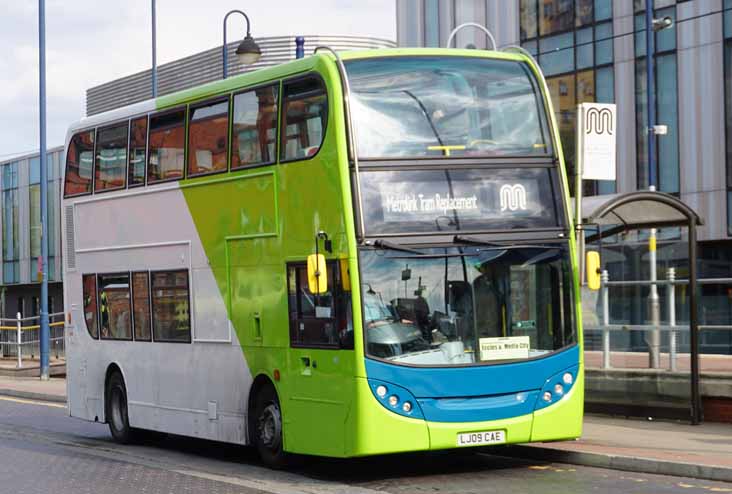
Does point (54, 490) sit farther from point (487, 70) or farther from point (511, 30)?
point (511, 30)

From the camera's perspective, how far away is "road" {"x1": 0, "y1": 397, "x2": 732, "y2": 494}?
13227 millimetres

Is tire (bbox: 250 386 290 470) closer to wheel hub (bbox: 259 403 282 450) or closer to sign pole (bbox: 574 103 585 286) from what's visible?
wheel hub (bbox: 259 403 282 450)

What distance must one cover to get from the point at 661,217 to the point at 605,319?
5.67ft

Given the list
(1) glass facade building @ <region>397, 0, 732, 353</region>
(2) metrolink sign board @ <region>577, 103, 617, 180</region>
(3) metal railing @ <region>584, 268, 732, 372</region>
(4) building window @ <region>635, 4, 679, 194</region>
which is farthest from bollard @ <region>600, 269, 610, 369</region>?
(4) building window @ <region>635, 4, 679, 194</region>

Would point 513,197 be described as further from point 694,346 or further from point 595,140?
point 694,346

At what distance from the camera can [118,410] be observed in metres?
19.6

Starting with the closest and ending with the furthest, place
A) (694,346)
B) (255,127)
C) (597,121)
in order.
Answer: (255,127), (597,121), (694,346)

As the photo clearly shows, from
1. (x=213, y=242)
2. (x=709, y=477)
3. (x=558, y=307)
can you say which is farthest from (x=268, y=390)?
(x=709, y=477)

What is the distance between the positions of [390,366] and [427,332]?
506 millimetres

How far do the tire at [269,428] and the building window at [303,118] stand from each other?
2.59 m

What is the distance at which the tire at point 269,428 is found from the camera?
1505 centimetres

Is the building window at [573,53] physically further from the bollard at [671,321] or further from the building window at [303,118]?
the building window at [303,118]

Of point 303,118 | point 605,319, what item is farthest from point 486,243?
point 605,319

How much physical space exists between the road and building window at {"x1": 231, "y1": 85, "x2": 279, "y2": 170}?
11.0 ft
